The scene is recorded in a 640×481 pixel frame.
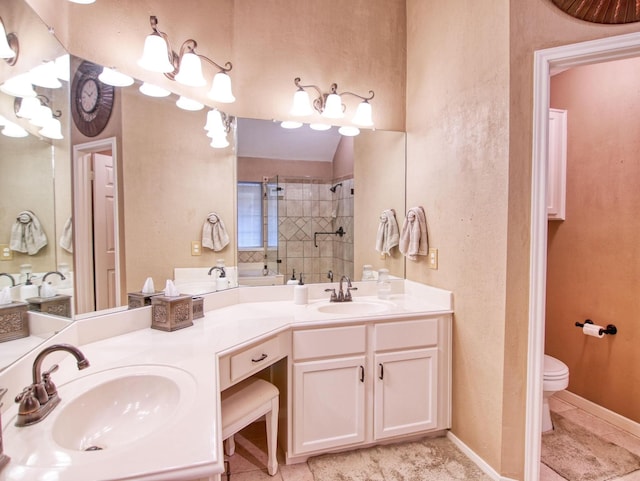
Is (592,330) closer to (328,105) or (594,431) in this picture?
(594,431)

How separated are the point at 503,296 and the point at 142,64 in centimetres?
210

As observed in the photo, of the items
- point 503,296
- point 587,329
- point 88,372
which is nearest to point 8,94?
point 88,372

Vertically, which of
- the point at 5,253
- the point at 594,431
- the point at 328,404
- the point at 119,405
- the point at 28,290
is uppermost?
the point at 5,253

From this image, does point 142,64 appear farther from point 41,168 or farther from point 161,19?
point 41,168

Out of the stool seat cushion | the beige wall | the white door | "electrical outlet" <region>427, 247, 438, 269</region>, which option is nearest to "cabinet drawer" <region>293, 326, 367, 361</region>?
the stool seat cushion

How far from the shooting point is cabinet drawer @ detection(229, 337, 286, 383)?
1520 millimetres

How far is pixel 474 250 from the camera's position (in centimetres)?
193

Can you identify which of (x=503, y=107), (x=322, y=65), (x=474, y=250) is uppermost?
(x=322, y=65)

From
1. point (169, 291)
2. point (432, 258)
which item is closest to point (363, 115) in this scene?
point (432, 258)

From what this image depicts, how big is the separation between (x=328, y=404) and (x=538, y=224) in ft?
4.64

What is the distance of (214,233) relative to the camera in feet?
7.01

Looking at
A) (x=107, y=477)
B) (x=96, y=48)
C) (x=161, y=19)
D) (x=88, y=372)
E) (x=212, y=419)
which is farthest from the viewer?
(x=161, y=19)

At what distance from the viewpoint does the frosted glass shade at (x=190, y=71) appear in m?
1.87

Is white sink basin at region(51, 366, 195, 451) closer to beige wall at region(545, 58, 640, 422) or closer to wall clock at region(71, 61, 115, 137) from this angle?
wall clock at region(71, 61, 115, 137)
